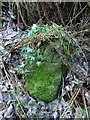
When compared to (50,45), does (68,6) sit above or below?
above

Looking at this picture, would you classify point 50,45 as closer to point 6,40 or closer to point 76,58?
point 76,58

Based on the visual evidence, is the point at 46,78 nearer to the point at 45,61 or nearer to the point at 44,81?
the point at 44,81

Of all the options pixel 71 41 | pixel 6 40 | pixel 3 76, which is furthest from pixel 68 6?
pixel 3 76

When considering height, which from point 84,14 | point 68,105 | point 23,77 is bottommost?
point 68,105

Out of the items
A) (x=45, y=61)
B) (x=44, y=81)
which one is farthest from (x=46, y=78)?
(x=45, y=61)

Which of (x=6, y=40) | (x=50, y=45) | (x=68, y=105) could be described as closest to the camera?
Result: (x=68, y=105)

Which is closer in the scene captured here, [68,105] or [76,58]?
[68,105]

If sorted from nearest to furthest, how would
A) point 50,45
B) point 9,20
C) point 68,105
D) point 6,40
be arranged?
point 68,105, point 50,45, point 6,40, point 9,20
